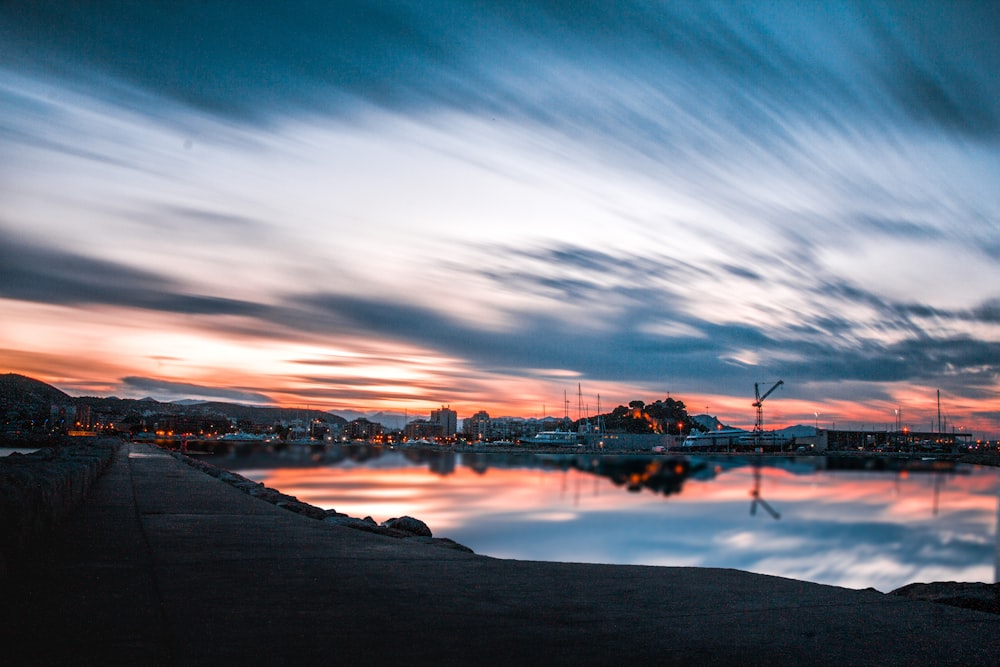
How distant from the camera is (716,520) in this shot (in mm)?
35312

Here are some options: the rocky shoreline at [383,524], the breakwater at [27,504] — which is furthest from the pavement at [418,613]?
the rocky shoreline at [383,524]

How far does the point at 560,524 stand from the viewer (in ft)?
107

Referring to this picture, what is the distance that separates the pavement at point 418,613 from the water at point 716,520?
599 inches

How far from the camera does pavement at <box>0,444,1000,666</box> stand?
13.3 feet

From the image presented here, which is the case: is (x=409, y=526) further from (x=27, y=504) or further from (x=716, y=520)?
(x=716, y=520)

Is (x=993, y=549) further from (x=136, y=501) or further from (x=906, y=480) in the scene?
(x=906, y=480)

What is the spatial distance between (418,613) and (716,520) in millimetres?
33054

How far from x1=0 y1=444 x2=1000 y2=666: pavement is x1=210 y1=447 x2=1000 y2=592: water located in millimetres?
15226

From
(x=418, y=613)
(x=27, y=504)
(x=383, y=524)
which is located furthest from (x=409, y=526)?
(x=418, y=613)

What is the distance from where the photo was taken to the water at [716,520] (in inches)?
938

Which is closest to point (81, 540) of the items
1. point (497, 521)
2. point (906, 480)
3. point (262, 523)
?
point (262, 523)

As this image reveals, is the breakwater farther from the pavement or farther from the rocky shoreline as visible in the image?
the rocky shoreline

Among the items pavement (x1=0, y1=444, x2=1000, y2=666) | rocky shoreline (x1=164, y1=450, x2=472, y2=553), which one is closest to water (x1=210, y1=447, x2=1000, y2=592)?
rocky shoreline (x1=164, y1=450, x2=472, y2=553)

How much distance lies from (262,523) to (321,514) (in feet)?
18.5
